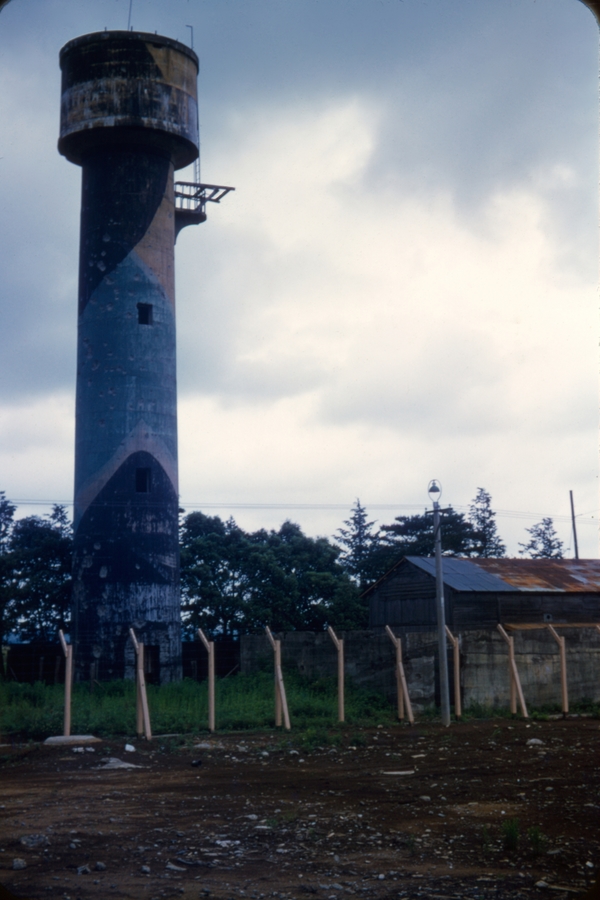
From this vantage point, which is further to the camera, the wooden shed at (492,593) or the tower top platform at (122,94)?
the wooden shed at (492,593)

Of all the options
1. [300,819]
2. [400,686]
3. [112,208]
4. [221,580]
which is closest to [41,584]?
[221,580]

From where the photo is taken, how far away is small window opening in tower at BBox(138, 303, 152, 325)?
30188mm

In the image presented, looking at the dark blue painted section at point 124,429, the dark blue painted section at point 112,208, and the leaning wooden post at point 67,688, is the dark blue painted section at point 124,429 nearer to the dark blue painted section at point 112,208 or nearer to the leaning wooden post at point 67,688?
the dark blue painted section at point 112,208

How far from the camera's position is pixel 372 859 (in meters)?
9.20

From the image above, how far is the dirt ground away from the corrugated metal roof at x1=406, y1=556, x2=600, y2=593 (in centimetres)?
1521

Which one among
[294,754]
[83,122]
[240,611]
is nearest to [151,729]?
[294,754]

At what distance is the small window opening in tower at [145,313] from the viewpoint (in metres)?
30.2

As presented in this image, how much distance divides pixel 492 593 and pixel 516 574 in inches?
89.7

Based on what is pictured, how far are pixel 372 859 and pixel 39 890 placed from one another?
3.17m

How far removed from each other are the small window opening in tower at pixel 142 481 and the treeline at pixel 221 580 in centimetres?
758

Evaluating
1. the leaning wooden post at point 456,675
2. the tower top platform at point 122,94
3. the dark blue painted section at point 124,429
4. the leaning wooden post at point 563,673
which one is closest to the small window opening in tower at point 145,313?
the dark blue painted section at point 124,429

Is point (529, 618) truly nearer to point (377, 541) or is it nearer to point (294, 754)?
point (294, 754)

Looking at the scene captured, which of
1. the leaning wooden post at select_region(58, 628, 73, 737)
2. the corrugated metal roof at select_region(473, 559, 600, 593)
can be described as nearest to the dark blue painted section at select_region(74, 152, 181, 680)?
the leaning wooden post at select_region(58, 628, 73, 737)

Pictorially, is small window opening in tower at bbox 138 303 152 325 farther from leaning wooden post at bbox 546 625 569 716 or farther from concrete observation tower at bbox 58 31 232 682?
leaning wooden post at bbox 546 625 569 716
